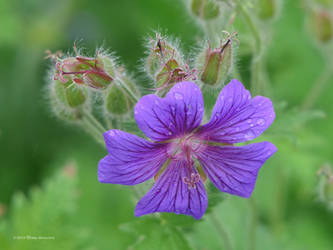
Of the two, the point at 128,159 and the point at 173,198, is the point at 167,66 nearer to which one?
the point at 128,159

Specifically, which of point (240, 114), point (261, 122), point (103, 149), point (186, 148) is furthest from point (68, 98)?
point (103, 149)

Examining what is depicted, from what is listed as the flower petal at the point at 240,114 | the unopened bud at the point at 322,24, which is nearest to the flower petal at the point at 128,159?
the flower petal at the point at 240,114

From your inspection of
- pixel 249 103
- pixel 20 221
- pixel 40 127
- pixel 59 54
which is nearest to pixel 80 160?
pixel 40 127

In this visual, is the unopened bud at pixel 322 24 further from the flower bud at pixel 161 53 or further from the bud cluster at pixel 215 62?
the flower bud at pixel 161 53

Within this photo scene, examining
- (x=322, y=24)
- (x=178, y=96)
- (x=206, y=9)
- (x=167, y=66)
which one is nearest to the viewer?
(x=178, y=96)

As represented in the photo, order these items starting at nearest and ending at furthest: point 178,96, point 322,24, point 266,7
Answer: point 178,96
point 266,7
point 322,24

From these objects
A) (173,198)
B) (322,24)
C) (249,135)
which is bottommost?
(173,198)

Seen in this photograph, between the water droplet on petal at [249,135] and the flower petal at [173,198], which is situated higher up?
the water droplet on petal at [249,135]
